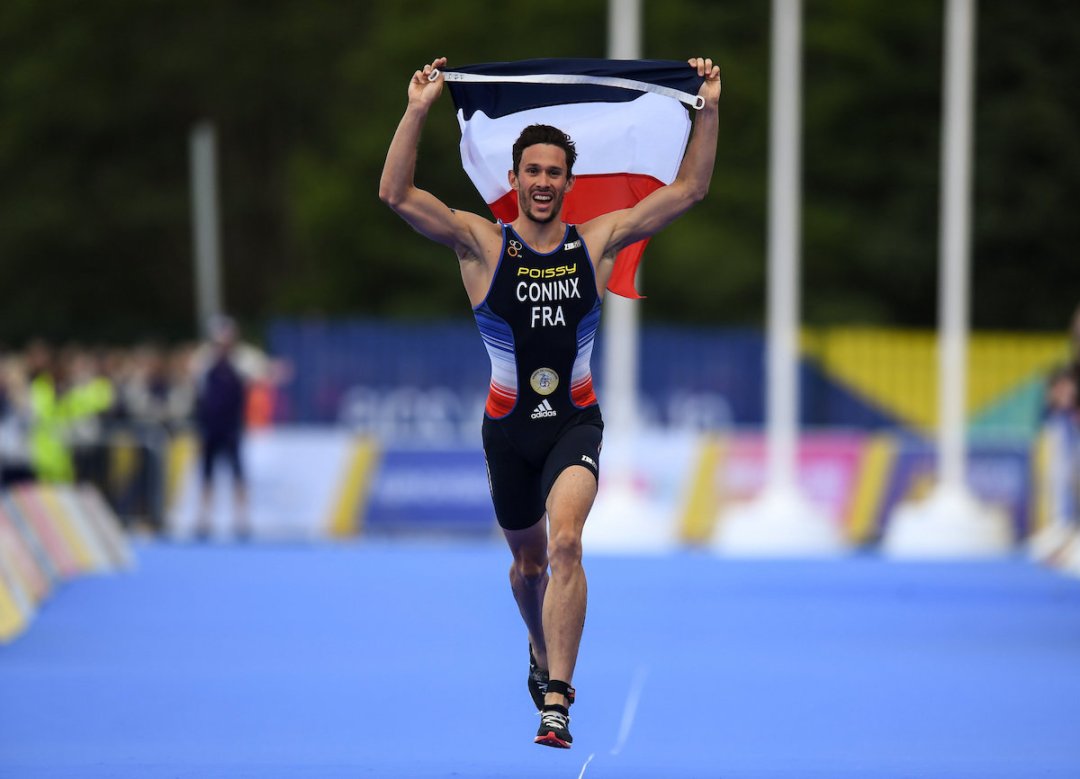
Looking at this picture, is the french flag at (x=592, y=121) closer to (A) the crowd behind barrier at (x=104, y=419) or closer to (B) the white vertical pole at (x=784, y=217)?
(B) the white vertical pole at (x=784, y=217)

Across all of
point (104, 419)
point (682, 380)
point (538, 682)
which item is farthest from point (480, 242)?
point (682, 380)

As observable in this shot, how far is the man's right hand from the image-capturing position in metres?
9.10

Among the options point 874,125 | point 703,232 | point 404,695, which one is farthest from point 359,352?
point 404,695

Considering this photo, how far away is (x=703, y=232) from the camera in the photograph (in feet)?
167

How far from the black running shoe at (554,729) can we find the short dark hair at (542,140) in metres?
2.33

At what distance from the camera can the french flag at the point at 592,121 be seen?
9977mm

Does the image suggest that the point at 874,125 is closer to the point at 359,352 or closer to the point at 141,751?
the point at 359,352

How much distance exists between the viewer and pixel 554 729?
27.8 feet

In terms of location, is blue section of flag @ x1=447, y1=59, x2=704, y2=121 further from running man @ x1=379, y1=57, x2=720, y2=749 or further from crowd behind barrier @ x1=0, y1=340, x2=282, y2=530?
crowd behind barrier @ x1=0, y1=340, x2=282, y2=530

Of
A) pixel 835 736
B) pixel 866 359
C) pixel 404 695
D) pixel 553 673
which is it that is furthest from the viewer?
pixel 866 359

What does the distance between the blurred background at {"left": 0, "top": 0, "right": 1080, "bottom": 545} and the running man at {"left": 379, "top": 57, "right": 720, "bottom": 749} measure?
1614 cm

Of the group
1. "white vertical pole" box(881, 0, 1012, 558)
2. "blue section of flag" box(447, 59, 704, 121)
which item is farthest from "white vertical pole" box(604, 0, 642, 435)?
"blue section of flag" box(447, 59, 704, 121)

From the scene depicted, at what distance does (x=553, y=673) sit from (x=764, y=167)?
44.1m

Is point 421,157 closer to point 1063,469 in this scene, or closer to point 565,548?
point 1063,469
